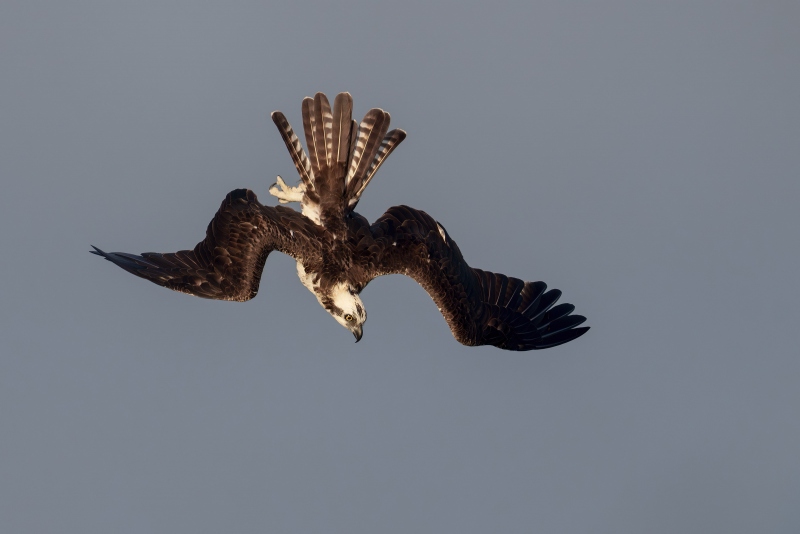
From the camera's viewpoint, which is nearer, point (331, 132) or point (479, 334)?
point (331, 132)

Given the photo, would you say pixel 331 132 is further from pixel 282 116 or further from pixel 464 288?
pixel 464 288

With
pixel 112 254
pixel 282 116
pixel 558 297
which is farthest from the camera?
pixel 558 297

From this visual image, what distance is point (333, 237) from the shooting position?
78.1 feet

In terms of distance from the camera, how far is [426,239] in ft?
80.2

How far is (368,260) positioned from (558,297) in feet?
16.8

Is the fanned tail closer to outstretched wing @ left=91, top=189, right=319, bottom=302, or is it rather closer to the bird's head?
outstretched wing @ left=91, top=189, right=319, bottom=302

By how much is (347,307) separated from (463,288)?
219cm

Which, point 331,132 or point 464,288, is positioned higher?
point 331,132

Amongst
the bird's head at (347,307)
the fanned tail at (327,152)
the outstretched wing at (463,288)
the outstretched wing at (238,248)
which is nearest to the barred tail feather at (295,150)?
the fanned tail at (327,152)

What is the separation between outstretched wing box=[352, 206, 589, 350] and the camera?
24188mm

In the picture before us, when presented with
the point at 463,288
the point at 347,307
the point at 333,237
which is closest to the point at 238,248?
the point at 333,237

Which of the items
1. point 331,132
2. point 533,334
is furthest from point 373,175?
point 533,334

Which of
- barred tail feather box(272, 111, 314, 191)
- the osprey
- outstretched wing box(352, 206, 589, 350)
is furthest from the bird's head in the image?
barred tail feather box(272, 111, 314, 191)

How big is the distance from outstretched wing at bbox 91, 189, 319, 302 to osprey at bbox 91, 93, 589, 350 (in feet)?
0.06
